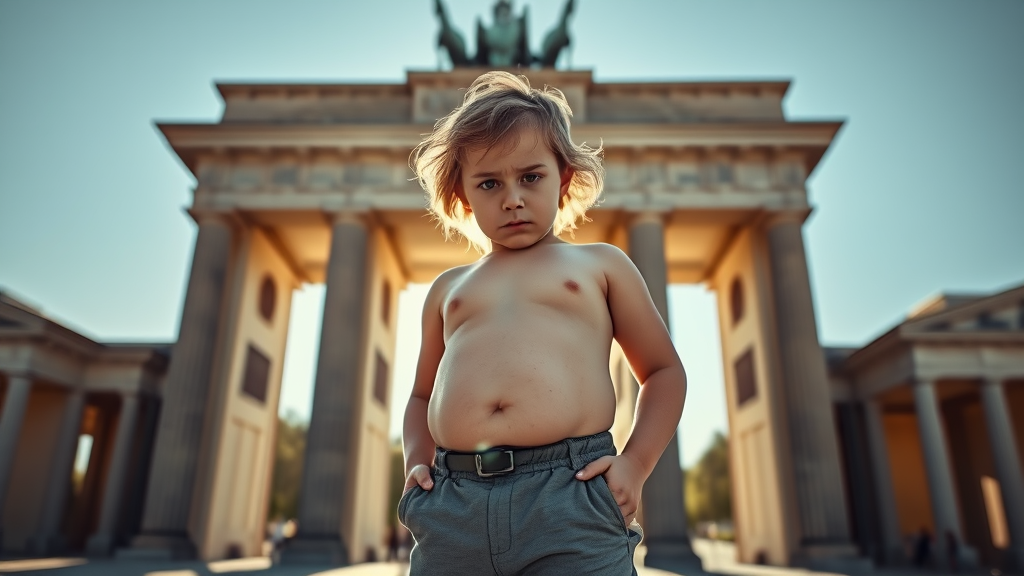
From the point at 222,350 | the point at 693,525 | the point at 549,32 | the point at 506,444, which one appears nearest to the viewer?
the point at 506,444

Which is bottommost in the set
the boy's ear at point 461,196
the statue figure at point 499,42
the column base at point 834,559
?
the column base at point 834,559

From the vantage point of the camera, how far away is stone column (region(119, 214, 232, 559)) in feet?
61.0

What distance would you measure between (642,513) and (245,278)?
49.0 feet

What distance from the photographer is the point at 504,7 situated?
27312 millimetres

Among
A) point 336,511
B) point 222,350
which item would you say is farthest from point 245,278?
point 336,511

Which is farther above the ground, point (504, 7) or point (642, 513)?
point (504, 7)

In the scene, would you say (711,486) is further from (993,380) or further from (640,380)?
(640,380)

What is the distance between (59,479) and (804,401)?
24987 mm

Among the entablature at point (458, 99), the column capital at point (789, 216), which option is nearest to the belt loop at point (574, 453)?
the column capital at point (789, 216)

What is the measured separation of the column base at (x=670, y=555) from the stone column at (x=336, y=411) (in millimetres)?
8406

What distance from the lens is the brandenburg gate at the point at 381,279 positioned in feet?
62.0

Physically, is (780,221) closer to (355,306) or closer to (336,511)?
(355,306)

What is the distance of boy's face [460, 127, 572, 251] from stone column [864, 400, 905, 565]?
26.2 metres

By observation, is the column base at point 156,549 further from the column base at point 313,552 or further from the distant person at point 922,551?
the distant person at point 922,551
